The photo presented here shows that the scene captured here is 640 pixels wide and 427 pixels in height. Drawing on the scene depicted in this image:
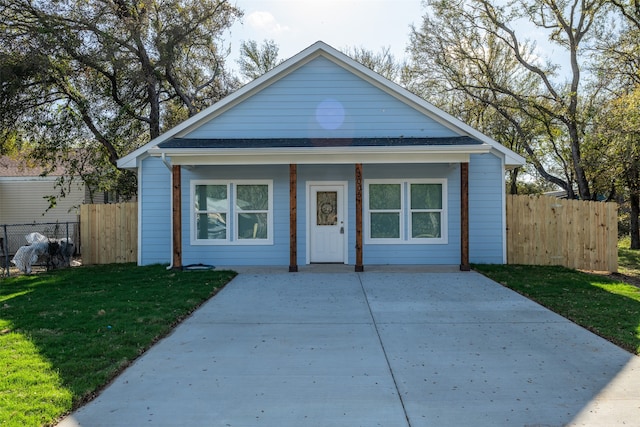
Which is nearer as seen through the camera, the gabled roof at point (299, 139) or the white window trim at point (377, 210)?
the gabled roof at point (299, 139)

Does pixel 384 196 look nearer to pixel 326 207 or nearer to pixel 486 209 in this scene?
pixel 326 207

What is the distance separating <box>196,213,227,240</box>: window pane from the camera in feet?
37.8

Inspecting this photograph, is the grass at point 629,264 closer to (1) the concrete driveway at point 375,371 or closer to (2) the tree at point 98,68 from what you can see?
(1) the concrete driveway at point 375,371

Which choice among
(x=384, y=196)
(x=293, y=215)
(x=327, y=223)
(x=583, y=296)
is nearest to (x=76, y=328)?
(x=293, y=215)

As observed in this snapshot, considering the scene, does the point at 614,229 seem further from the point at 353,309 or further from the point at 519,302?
the point at 353,309

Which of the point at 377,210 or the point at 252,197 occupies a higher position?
the point at 252,197

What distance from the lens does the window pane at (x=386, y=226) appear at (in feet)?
37.5

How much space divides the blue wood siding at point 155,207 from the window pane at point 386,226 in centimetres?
542

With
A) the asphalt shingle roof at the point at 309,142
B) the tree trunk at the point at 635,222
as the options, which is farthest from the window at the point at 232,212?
the tree trunk at the point at 635,222

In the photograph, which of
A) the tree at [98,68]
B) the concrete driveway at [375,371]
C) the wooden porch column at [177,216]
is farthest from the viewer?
the tree at [98,68]

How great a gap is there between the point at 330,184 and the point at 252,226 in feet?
7.54

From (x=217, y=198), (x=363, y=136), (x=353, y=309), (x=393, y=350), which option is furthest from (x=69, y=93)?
(x=393, y=350)

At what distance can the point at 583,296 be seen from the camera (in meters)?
7.75

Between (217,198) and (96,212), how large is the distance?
407cm
